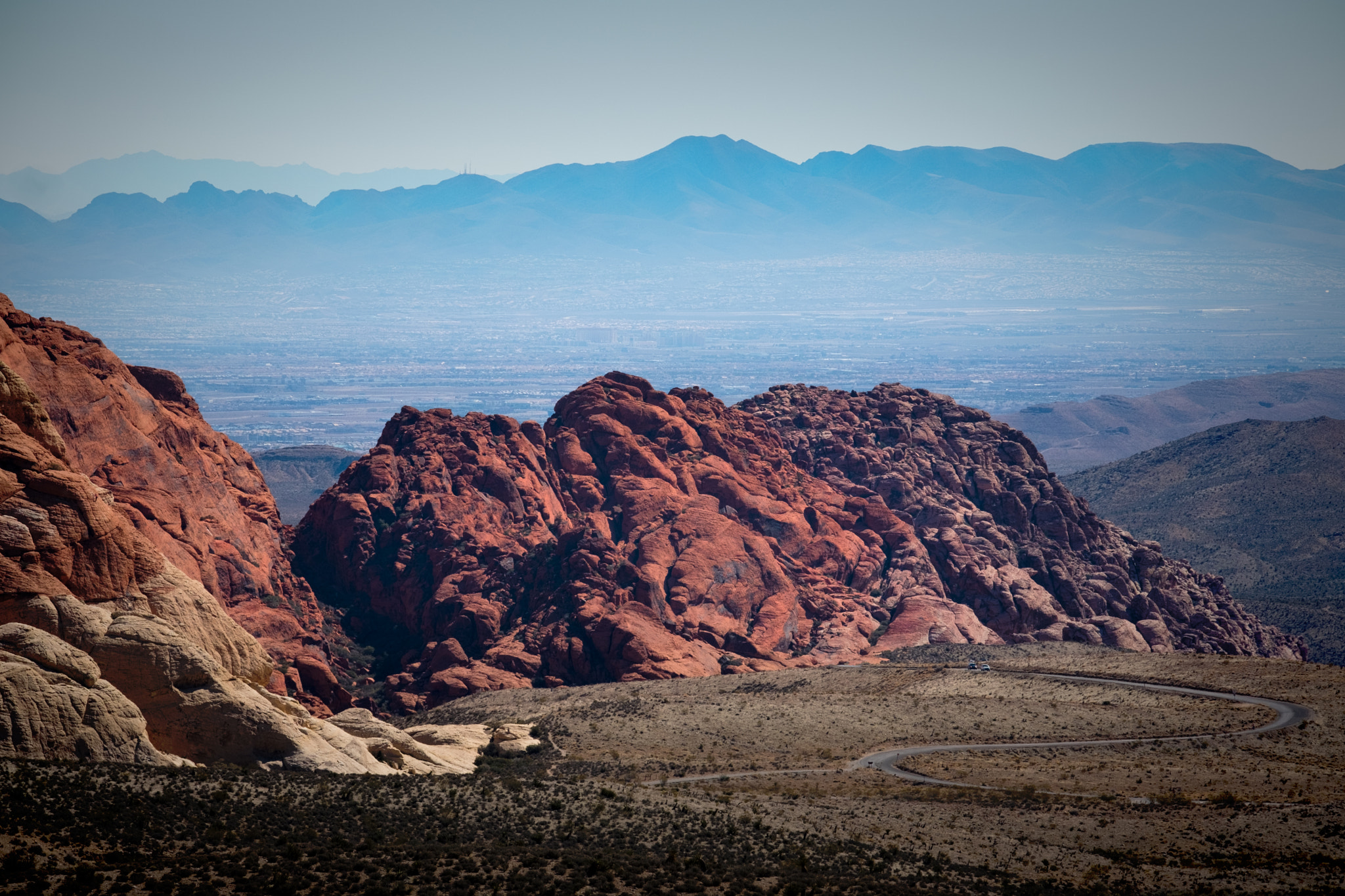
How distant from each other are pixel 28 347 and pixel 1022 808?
57875mm

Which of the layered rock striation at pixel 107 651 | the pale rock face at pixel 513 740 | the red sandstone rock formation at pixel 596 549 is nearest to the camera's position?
the layered rock striation at pixel 107 651

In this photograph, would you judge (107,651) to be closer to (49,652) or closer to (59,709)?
(49,652)

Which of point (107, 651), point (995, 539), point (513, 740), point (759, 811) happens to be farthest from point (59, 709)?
point (995, 539)

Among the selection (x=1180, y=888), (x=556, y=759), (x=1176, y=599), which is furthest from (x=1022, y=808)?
(x=1176, y=599)

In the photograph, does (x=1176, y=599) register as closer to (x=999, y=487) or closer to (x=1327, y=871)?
(x=999, y=487)

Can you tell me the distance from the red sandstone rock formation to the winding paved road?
21.4 meters

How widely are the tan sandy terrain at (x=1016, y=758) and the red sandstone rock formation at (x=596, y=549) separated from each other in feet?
22.4

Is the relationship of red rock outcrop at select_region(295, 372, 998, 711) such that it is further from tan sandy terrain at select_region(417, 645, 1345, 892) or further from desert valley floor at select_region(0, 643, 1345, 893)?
desert valley floor at select_region(0, 643, 1345, 893)

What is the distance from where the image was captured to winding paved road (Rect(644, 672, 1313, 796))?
51344mm

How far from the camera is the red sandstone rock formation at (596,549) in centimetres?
7731

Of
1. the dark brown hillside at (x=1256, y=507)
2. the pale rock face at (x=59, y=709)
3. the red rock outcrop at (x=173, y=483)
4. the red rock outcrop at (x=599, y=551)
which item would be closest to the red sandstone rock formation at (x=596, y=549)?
the red rock outcrop at (x=599, y=551)

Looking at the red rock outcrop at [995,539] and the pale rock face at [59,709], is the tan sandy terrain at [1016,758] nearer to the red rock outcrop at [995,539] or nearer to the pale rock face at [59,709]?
the red rock outcrop at [995,539]

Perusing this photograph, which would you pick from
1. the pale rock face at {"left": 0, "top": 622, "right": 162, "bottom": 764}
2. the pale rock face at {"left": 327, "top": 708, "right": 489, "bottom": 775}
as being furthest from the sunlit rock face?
the pale rock face at {"left": 0, "top": 622, "right": 162, "bottom": 764}

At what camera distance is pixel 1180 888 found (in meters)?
35.8
